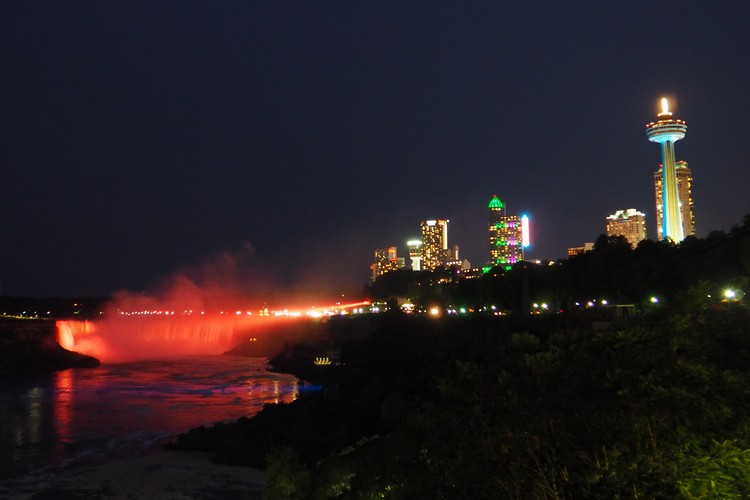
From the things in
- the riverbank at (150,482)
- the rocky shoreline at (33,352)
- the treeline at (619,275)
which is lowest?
the riverbank at (150,482)

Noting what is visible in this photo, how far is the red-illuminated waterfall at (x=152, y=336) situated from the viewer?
76.9 m

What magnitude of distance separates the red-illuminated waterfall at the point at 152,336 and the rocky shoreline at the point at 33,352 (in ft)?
14.9

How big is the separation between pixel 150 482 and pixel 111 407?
17.8 metres

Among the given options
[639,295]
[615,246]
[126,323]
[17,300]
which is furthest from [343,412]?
[17,300]

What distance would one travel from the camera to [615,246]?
154 feet

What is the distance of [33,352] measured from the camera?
2520 inches

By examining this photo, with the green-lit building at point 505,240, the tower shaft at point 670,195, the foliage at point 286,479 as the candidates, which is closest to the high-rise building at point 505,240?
the green-lit building at point 505,240

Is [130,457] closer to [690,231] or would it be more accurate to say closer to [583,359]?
[583,359]

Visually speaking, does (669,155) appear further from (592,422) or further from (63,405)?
(592,422)

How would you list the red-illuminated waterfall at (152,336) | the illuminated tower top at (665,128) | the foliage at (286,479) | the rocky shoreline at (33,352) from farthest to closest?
the illuminated tower top at (665,128), the red-illuminated waterfall at (152,336), the rocky shoreline at (33,352), the foliage at (286,479)

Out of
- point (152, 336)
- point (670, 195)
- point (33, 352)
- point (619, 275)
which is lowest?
point (33, 352)

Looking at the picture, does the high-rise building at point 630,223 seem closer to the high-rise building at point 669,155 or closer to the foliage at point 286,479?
the high-rise building at point 669,155

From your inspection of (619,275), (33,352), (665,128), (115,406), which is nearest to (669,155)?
(665,128)

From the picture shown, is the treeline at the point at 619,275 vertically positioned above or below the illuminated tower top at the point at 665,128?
below
